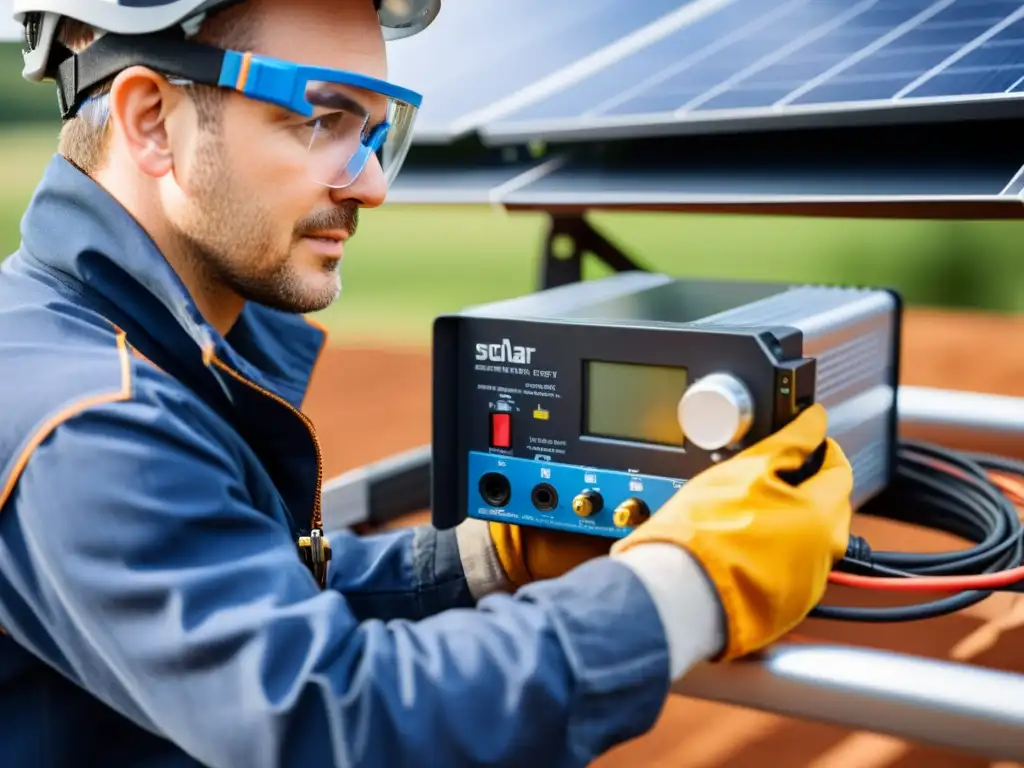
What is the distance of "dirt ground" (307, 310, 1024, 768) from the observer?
1636 mm

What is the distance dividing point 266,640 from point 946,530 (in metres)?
0.88

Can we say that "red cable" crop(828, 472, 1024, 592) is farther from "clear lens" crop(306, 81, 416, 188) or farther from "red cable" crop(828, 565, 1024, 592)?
"clear lens" crop(306, 81, 416, 188)

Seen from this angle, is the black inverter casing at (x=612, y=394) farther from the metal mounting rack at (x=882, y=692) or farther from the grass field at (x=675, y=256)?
the grass field at (x=675, y=256)

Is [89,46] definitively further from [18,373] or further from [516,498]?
[516,498]

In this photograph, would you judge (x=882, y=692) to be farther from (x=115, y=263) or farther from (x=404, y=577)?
(x=115, y=263)

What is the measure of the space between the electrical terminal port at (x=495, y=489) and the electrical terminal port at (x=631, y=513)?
0.40ft

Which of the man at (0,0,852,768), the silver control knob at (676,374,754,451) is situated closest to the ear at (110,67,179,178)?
the man at (0,0,852,768)

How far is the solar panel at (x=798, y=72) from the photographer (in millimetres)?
1179

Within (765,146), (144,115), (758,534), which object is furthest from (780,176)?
(144,115)

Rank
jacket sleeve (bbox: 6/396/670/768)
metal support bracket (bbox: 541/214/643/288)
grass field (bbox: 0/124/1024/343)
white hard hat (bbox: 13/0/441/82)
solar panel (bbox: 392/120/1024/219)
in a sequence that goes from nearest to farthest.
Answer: jacket sleeve (bbox: 6/396/670/768)
white hard hat (bbox: 13/0/441/82)
solar panel (bbox: 392/120/1024/219)
metal support bracket (bbox: 541/214/643/288)
grass field (bbox: 0/124/1024/343)

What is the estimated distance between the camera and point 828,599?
5.96 ft

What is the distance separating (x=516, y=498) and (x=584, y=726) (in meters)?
0.30

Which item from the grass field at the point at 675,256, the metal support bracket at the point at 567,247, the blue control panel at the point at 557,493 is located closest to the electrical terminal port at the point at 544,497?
the blue control panel at the point at 557,493

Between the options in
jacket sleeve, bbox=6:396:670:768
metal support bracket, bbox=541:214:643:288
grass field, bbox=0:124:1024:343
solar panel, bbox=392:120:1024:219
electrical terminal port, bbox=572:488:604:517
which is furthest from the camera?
grass field, bbox=0:124:1024:343
